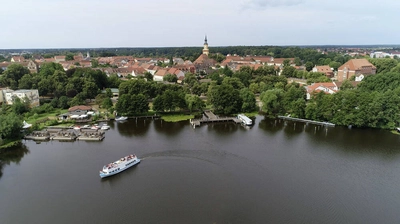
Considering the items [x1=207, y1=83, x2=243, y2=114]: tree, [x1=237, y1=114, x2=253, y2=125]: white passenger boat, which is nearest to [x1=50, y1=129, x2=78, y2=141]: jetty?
[x1=207, y1=83, x2=243, y2=114]: tree

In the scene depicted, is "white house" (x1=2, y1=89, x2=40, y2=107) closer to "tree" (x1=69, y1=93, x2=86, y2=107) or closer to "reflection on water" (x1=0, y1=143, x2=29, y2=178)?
"tree" (x1=69, y1=93, x2=86, y2=107)

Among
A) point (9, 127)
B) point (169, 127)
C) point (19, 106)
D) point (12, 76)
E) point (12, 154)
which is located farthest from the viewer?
point (12, 76)

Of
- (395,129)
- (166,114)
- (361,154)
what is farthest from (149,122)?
(395,129)

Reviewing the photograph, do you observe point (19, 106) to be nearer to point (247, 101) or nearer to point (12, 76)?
point (12, 76)

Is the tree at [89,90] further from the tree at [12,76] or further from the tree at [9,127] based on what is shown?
the tree at [9,127]

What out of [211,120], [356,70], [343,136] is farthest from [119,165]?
[356,70]

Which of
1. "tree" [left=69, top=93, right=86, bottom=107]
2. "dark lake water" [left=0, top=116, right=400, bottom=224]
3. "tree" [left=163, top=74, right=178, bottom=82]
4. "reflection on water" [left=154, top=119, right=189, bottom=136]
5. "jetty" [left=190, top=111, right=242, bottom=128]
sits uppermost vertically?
"tree" [left=163, top=74, right=178, bottom=82]
